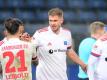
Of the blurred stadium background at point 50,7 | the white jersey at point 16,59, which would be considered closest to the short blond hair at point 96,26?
the white jersey at point 16,59

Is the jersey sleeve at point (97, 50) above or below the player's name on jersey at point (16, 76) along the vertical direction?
above

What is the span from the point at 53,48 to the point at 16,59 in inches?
59.4

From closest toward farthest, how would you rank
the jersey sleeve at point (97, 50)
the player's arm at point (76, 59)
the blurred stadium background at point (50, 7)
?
the jersey sleeve at point (97, 50) < the player's arm at point (76, 59) < the blurred stadium background at point (50, 7)

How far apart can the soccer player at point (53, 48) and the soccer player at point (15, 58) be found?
1.29 metres

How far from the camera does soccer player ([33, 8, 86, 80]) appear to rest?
7086 mm

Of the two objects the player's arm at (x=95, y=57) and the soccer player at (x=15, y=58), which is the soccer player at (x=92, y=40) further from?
the soccer player at (x=15, y=58)

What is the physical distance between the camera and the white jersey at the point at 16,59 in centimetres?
575

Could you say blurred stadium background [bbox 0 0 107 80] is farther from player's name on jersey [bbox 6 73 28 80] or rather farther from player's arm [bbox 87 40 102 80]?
player's name on jersey [bbox 6 73 28 80]

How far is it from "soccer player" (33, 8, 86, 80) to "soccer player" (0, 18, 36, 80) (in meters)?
1.29

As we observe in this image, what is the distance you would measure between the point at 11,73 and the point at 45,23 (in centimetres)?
1036

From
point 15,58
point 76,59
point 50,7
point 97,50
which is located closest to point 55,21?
point 76,59

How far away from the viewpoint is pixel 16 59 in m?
5.75

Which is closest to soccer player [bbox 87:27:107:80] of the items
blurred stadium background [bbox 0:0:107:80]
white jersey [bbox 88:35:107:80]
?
white jersey [bbox 88:35:107:80]

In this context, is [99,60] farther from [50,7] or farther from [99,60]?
[50,7]
